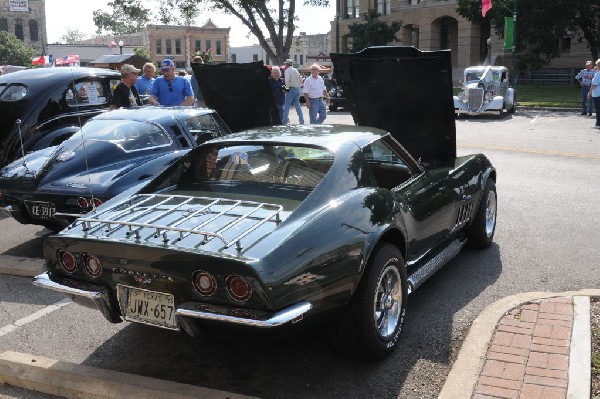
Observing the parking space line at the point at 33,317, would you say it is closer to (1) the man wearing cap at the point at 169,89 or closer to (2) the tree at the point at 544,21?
(1) the man wearing cap at the point at 169,89

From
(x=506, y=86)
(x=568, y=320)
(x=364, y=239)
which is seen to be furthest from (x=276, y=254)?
(x=506, y=86)

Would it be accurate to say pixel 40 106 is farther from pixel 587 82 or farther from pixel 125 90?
pixel 587 82

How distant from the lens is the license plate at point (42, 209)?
617 centimetres

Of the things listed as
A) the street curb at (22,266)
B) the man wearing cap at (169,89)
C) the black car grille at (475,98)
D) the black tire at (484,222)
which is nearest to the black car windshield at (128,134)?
the street curb at (22,266)

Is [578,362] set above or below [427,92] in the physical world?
below

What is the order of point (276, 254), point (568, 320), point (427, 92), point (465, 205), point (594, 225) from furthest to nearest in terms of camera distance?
1. point (594, 225)
2. point (427, 92)
3. point (465, 205)
4. point (568, 320)
5. point (276, 254)

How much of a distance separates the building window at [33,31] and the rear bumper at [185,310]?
339 ft

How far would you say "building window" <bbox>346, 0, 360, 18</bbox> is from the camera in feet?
210

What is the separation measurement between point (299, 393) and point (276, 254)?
88 centimetres

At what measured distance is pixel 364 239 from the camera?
3768mm

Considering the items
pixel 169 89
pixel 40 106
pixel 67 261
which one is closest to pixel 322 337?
pixel 67 261

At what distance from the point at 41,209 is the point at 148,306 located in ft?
10.3

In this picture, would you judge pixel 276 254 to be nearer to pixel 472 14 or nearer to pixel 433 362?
pixel 433 362

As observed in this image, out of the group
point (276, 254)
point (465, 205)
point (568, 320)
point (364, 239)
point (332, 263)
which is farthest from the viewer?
point (465, 205)
